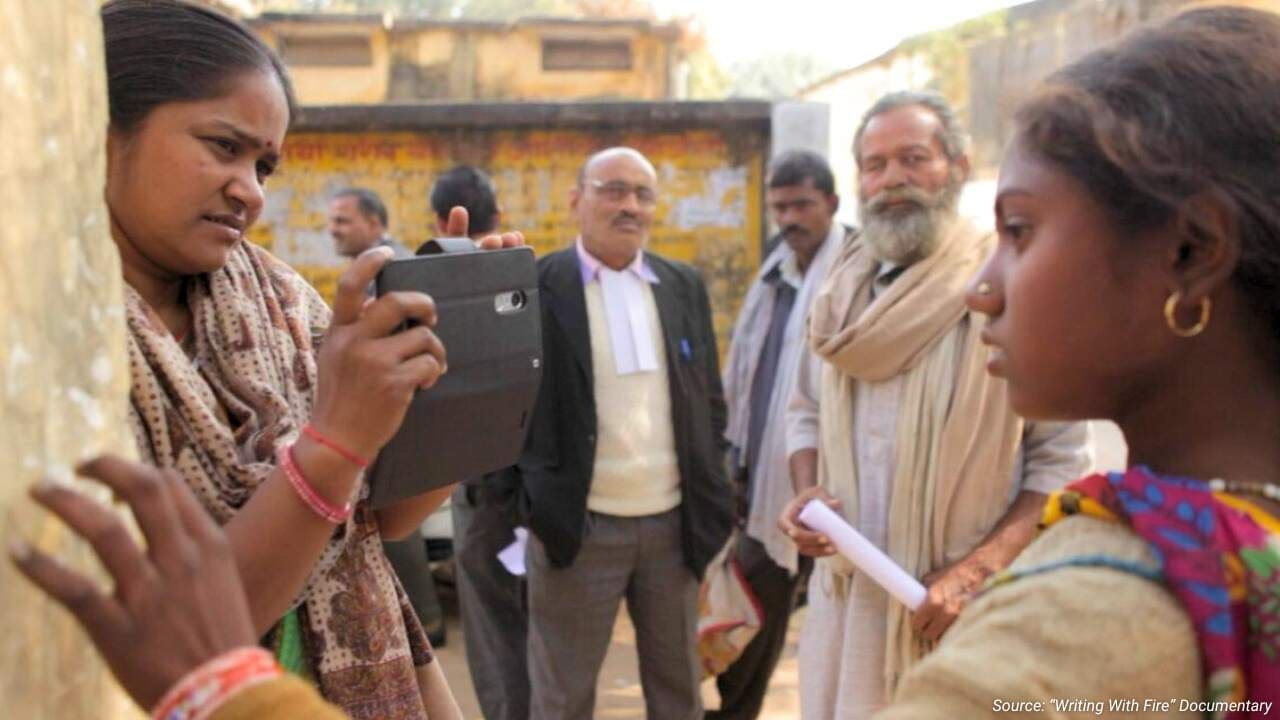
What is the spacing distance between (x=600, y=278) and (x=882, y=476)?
53.9 inches

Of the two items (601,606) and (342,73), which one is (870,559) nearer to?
(601,606)

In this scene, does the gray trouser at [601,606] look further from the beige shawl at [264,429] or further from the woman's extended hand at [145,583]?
the woman's extended hand at [145,583]

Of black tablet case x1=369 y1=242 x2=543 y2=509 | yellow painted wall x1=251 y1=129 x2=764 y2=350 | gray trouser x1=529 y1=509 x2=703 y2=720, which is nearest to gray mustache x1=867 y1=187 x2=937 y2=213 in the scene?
gray trouser x1=529 y1=509 x2=703 y2=720

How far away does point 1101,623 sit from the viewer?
978 millimetres

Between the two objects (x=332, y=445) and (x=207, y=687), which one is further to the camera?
(x=332, y=445)

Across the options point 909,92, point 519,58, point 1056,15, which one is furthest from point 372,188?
point 1056,15

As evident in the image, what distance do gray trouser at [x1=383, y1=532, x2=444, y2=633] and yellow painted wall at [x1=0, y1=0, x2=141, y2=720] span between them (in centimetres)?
446

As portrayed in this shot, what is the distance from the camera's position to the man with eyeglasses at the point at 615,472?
374 cm

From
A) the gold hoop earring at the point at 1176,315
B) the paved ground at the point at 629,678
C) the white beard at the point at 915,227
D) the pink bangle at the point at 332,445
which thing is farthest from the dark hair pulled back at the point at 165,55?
the paved ground at the point at 629,678

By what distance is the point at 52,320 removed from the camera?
0.95 metres

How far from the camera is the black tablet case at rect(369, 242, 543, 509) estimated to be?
1.48 m

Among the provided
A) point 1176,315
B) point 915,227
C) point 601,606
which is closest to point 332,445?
point 1176,315

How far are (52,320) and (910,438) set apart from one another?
88.5 inches

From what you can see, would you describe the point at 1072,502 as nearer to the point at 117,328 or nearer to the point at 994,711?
the point at 994,711
